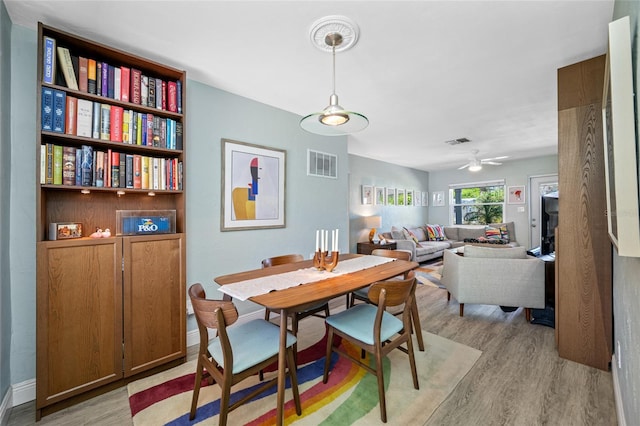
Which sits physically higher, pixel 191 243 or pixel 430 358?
pixel 191 243

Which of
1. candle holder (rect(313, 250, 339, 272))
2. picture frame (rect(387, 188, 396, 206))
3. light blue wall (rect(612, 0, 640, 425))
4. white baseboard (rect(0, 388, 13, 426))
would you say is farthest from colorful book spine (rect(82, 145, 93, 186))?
picture frame (rect(387, 188, 396, 206))

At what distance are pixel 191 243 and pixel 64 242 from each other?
898 millimetres

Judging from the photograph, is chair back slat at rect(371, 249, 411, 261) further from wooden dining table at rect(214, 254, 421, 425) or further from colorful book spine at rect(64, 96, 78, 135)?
colorful book spine at rect(64, 96, 78, 135)

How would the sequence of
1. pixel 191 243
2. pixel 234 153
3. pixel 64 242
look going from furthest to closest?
pixel 234 153 → pixel 191 243 → pixel 64 242

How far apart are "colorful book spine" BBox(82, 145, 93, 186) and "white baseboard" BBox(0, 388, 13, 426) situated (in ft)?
4.50

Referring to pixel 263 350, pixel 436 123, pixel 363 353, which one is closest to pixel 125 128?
pixel 263 350

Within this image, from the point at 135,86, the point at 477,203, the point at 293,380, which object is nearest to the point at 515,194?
Answer: the point at 477,203

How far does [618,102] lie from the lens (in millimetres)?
873

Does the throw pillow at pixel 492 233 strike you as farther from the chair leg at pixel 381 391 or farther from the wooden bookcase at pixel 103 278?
the wooden bookcase at pixel 103 278

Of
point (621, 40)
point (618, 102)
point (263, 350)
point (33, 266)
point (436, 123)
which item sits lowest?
A: point (263, 350)

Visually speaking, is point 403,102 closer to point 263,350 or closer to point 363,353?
Answer: point 363,353

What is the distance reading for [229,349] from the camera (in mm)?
1328

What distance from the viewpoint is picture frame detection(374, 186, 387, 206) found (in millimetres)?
6215

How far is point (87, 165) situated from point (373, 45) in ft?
7.17
